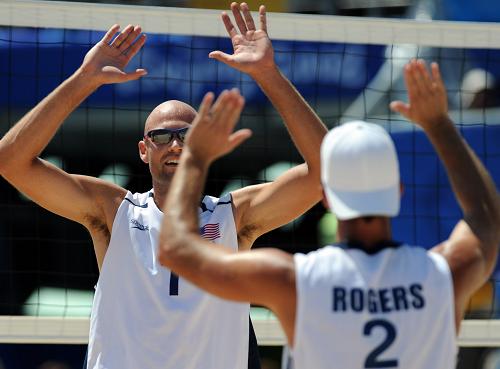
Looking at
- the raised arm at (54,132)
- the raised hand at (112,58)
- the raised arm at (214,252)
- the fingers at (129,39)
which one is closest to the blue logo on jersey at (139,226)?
the raised arm at (54,132)

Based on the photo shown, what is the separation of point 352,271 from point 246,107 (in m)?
4.52

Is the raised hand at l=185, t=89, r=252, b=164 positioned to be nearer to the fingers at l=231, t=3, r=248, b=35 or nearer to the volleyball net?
the fingers at l=231, t=3, r=248, b=35

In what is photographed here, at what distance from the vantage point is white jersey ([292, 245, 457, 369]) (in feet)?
9.57

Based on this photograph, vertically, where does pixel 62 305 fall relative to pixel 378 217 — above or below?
below

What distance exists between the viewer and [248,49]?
14.1 ft

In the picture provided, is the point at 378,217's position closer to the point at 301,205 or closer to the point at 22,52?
the point at 301,205

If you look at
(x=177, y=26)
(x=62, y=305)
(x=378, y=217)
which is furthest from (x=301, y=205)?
(x=62, y=305)

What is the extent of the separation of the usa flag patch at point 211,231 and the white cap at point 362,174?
5.36 feet

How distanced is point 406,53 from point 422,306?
4.96m

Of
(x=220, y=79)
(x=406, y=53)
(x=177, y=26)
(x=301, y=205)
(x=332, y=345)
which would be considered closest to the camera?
(x=332, y=345)

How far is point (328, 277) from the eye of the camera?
9.67 feet

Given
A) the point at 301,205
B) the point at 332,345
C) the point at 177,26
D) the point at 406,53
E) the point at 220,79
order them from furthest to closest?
1. the point at 406,53
2. the point at 220,79
3. the point at 177,26
4. the point at 301,205
5. the point at 332,345

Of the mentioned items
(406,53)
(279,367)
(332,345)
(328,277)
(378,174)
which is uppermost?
(406,53)

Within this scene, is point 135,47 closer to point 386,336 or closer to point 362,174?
point 362,174
